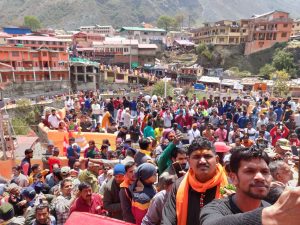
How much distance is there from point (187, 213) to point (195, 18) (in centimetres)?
17663

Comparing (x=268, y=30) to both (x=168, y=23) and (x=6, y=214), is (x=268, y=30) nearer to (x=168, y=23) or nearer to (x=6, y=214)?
(x=168, y=23)

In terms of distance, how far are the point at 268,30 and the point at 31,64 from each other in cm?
4266

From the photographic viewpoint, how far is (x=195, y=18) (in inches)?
6580

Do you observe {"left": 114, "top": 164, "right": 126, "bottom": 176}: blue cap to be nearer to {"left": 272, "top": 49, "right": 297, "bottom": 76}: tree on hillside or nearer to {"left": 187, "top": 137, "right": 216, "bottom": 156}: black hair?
{"left": 187, "top": 137, "right": 216, "bottom": 156}: black hair

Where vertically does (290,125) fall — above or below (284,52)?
below

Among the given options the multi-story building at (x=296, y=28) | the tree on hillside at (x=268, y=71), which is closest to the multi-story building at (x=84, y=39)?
the tree on hillside at (x=268, y=71)

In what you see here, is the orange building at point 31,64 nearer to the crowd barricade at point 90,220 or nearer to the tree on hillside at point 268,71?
the tree on hillside at point 268,71

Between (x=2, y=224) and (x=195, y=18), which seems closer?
(x=2, y=224)

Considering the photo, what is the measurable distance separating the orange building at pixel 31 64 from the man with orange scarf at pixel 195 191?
43654 mm

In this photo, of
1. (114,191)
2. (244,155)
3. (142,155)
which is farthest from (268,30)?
(244,155)

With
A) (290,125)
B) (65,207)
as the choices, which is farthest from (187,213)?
(290,125)

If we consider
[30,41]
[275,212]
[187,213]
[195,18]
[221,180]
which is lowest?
[187,213]

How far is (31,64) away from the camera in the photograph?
44.0 m

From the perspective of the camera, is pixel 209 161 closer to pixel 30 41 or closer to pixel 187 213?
pixel 187 213
